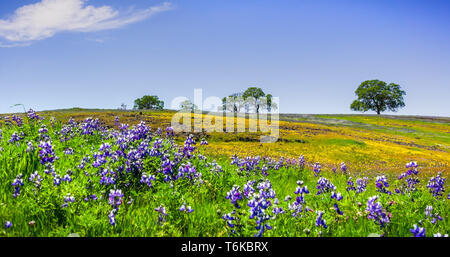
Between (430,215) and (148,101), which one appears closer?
(430,215)

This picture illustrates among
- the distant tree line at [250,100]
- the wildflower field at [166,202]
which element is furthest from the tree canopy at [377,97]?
the wildflower field at [166,202]

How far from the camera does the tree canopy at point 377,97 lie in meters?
91.7

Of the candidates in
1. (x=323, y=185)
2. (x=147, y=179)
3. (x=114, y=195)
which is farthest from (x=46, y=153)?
(x=323, y=185)

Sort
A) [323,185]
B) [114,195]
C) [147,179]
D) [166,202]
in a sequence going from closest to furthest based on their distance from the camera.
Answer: [114,195]
[166,202]
[147,179]
[323,185]

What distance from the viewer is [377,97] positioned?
304 feet

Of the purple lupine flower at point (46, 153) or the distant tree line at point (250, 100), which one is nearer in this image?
the purple lupine flower at point (46, 153)

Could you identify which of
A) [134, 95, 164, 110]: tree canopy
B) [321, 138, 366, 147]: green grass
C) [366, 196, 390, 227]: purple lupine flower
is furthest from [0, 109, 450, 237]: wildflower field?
[134, 95, 164, 110]: tree canopy

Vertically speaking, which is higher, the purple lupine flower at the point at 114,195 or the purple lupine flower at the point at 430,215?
the purple lupine flower at the point at 114,195

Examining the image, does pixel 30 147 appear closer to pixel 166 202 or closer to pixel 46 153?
pixel 46 153

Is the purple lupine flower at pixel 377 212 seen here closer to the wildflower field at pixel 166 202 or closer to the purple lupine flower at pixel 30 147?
the wildflower field at pixel 166 202

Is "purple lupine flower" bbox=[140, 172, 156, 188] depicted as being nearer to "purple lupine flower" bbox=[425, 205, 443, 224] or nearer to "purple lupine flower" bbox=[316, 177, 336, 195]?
"purple lupine flower" bbox=[316, 177, 336, 195]

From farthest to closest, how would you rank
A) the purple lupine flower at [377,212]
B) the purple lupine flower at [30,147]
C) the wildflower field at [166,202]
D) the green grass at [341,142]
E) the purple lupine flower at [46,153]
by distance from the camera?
the green grass at [341,142] < the purple lupine flower at [30,147] < the purple lupine flower at [46,153] < the purple lupine flower at [377,212] < the wildflower field at [166,202]

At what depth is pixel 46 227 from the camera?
4.18 meters

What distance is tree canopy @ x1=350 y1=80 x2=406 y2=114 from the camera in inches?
3611
